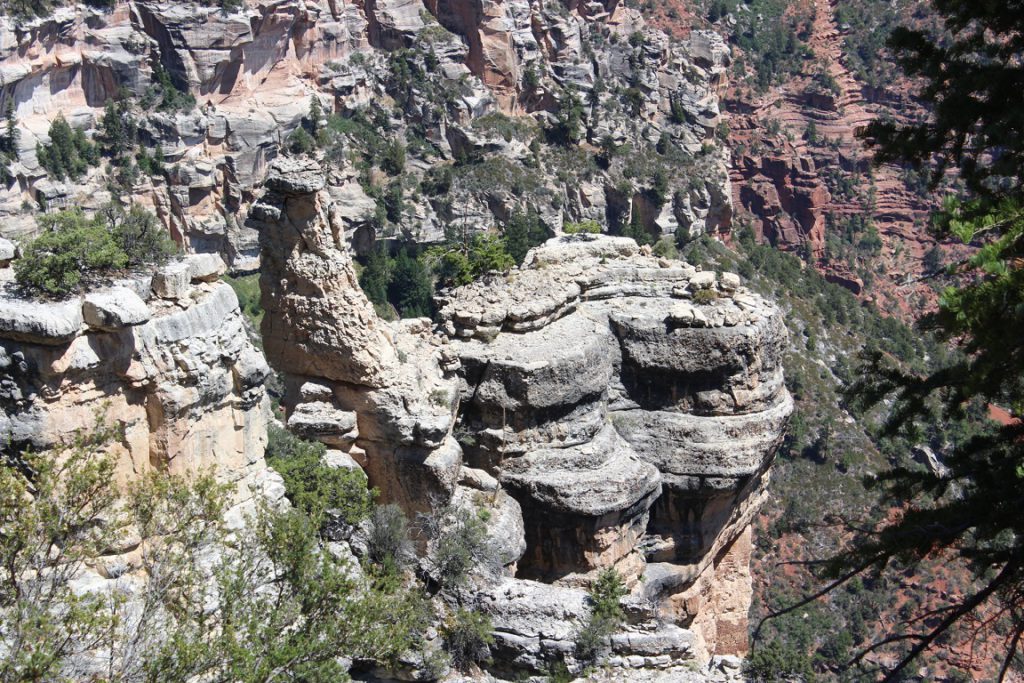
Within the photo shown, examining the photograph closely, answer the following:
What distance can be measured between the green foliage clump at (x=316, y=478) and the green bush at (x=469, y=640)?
139 inches

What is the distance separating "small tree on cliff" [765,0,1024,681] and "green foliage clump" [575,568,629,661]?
35.9 ft

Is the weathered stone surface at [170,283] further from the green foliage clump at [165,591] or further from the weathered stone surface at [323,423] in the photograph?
the weathered stone surface at [323,423]

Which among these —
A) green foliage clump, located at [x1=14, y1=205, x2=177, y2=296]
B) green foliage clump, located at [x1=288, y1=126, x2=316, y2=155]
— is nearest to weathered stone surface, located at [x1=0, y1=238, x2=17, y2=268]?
green foliage clump, located at [x1=14, y1=205, x2=177, y2=296]

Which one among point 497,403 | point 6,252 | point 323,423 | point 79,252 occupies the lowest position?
point 497,403

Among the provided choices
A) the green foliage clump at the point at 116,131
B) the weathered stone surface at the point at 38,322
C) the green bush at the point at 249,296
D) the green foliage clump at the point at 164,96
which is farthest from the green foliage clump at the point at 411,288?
the weathered stone surface at the point at 38,322

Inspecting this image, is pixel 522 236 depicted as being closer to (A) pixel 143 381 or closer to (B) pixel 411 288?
(B) pixel 411 288

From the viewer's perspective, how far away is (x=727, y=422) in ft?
103

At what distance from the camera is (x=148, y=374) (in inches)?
818

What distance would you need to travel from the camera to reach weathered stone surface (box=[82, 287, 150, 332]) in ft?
65.4

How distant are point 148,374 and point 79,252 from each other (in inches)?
106

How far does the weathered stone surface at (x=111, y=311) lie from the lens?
19.9 m

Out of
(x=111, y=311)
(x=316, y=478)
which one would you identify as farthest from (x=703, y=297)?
(x=111, y=311)

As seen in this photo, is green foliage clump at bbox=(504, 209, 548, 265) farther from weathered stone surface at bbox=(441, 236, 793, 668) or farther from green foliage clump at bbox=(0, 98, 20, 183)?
green foliage clump at bbox=(0, 98, 20, 183)

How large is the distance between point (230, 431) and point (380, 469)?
19.0 feet
